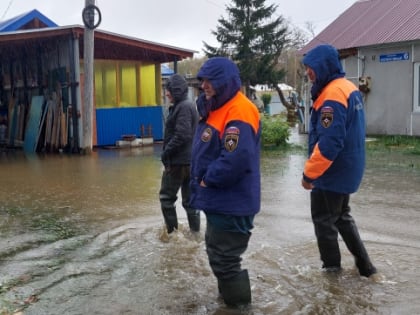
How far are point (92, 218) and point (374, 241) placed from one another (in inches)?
136

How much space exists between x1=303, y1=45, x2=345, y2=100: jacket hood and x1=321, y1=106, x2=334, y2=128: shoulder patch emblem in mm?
270

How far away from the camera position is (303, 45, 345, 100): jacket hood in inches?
170

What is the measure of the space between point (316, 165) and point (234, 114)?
0.84m

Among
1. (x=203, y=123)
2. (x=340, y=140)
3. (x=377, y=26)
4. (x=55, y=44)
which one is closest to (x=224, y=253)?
(x=203, y=123)

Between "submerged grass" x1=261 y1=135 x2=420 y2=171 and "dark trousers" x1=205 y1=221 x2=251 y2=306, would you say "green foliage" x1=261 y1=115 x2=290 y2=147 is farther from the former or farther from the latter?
"dark trousers" x1=205 y1=221 x2=251 y2=306

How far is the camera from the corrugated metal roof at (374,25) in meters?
16.5

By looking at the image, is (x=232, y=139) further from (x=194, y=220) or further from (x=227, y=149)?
(x=194, y=220)

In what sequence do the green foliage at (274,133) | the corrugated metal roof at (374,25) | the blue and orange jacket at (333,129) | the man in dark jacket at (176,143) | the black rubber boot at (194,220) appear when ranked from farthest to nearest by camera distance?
1. the corrugated metal roof at (374,25)
2. the green foliage at (274,133)
3. the black rubber boot at (194,220)
4. the man in dark jacket at (176,143)
5. the blue and orange jacket at (333,129)

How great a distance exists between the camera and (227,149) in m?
3.61

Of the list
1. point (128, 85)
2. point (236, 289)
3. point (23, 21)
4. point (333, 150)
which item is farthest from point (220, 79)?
point (23, 21)

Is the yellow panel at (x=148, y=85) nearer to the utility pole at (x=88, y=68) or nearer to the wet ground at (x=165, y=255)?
the utility pole at (x=88, y=68)

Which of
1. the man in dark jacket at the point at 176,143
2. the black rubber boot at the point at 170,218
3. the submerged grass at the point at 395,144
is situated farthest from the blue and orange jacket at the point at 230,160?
the submerged grass at the point at 395,144

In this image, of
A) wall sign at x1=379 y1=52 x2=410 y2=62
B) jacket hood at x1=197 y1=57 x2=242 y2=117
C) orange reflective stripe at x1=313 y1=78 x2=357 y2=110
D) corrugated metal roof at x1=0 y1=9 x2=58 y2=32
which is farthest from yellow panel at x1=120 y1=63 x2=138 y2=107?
jacket hood at x1=197 y1=57 x2=242 y2=117

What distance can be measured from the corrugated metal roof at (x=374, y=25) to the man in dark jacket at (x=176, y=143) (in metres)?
11.7
